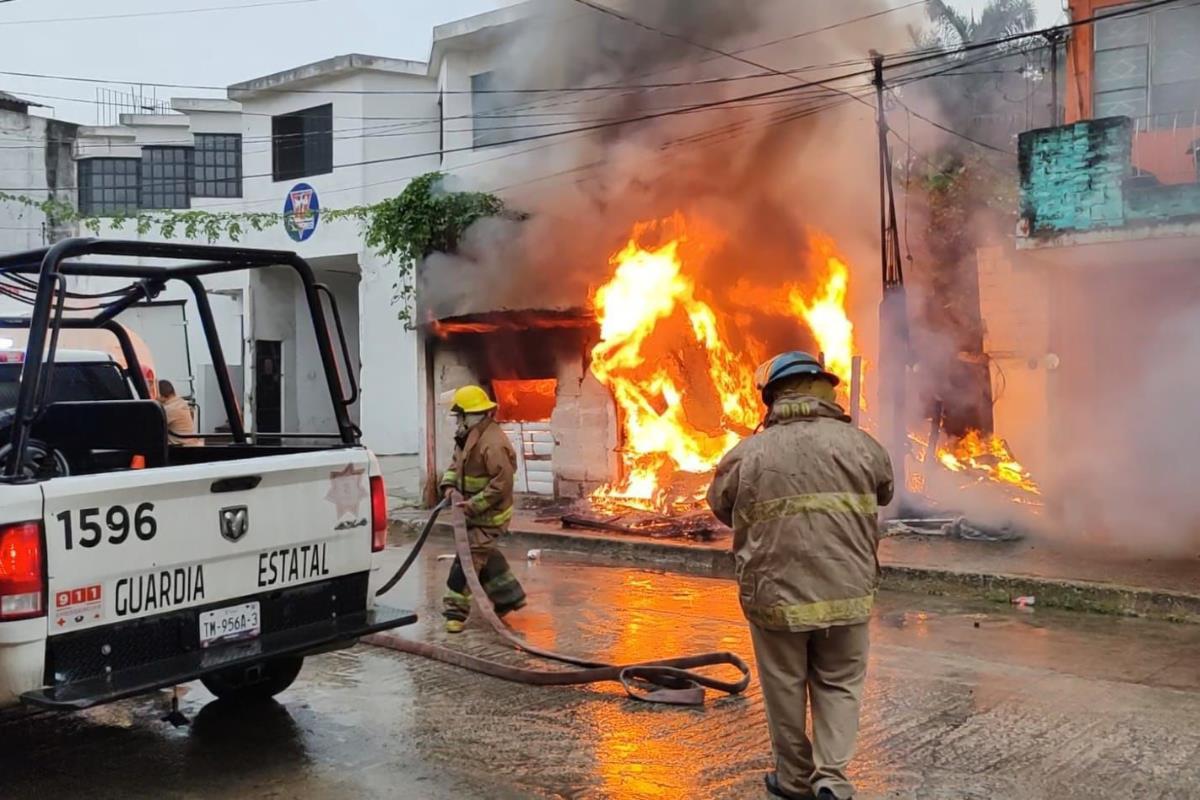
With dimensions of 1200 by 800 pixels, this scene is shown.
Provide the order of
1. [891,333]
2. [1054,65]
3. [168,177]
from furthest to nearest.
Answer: [168,177] → [891,333] → [1054,65]

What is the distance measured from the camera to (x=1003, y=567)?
8812mm

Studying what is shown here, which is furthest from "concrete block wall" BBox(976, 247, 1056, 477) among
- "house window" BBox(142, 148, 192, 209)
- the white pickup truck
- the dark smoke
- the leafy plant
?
"house window" BBox(142, 148, 192, 209)

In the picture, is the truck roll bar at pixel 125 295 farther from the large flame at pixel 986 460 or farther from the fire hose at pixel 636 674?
the large flame at pixel 986 460

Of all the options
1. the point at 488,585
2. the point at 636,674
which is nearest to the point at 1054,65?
the point at 488,585

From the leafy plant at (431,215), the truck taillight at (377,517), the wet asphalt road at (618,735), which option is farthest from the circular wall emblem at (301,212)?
the truck taillight at (377,517)

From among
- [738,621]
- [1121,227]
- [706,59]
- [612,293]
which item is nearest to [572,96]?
[706,59]

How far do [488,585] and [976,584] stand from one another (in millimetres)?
4004

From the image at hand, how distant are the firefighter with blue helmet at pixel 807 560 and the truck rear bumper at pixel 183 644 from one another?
1834mm

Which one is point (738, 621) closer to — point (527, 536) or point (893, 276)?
point (527, 536)

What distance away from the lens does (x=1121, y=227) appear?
9312 mm

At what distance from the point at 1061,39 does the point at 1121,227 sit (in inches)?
115

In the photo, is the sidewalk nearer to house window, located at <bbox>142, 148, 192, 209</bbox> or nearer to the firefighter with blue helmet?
the firefighter with blue helmet

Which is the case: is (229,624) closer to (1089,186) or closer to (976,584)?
(976,584)

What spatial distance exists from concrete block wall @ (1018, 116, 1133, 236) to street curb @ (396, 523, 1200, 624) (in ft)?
11.0
